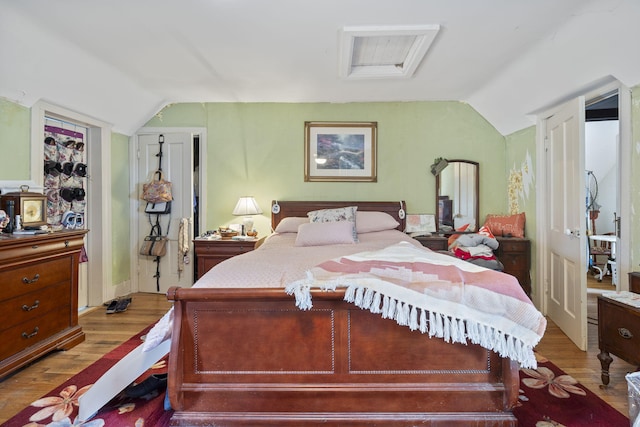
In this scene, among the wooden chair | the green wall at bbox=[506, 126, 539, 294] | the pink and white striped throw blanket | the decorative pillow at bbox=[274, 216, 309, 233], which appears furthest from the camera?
the wooden chair

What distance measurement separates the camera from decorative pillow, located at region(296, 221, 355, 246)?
3078mm

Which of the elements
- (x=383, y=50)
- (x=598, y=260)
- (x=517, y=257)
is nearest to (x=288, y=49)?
(x=383, y=50)

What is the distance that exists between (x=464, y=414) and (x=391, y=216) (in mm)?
2560

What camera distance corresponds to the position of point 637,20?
2018mm

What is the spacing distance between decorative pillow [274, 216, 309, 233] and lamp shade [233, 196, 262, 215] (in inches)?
13.1

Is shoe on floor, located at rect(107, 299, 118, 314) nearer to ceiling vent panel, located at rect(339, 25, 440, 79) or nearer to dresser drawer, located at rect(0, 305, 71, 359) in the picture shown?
dresser drawer, located at rect(0, 305, 71, 359)

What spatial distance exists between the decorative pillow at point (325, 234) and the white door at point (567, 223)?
1.75 meters

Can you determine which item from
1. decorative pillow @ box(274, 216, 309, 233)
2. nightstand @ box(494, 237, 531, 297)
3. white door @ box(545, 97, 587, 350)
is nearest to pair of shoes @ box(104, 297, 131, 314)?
decorative pillow @ box(274, 216, 309, 233)

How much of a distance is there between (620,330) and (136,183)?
4690mm

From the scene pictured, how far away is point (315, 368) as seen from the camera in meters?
1.68

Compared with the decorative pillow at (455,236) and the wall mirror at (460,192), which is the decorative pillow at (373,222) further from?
the wall mirror at (460,192)

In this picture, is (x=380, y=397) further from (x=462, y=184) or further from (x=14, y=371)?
(x=462, y=184)

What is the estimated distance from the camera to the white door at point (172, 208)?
13.7 ft

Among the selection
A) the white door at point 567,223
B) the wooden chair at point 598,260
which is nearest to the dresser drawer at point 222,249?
the white door at point 567,223
